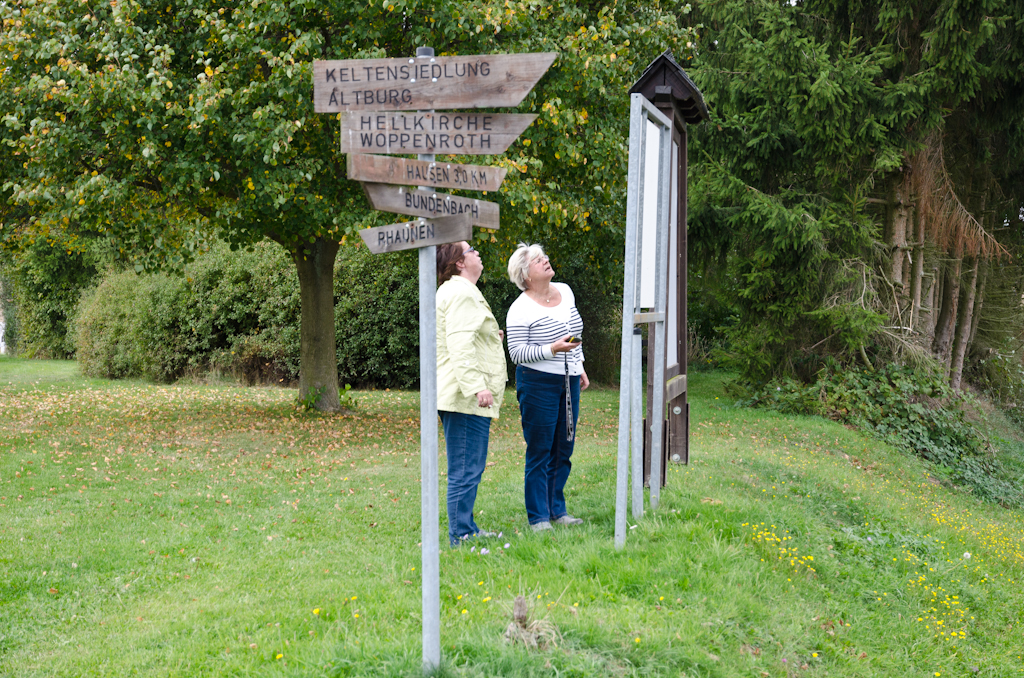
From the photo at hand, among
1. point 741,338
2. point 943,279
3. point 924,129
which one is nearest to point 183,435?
point 741,338

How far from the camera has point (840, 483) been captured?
8094 millimetres

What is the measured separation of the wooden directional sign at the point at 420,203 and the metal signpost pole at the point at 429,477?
5.9 inches

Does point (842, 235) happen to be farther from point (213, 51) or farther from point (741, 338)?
point (213, 51)

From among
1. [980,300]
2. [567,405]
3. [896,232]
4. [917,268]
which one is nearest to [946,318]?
[980,300]

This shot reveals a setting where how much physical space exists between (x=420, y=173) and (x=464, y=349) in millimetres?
1747

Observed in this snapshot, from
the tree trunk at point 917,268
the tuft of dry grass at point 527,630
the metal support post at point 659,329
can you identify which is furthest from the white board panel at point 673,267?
the tree trunk at point 917,268

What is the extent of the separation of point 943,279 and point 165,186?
575 inches

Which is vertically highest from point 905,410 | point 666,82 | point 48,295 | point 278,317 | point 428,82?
point 666,82

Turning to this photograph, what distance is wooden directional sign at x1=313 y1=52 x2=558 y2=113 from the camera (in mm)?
3199

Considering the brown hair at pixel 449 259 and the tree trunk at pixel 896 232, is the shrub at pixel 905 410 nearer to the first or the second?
Result: the tree trunk at pixel 896 232

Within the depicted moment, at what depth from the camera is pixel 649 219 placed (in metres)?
5.39

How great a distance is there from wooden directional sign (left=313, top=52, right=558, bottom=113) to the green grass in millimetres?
2258

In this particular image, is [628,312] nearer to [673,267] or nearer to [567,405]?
[567,405]

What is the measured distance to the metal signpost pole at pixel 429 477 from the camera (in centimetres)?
331
